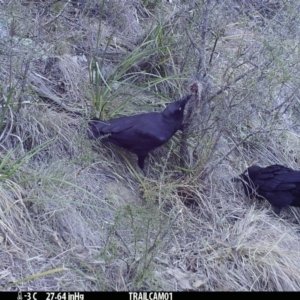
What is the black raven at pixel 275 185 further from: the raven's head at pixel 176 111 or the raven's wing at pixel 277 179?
the raven's head at pixel 176 111

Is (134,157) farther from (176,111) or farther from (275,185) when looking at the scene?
(275,185)

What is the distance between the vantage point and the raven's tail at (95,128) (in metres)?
4.61

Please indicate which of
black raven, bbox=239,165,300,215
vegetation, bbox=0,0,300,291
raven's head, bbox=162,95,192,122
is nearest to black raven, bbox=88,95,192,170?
raven's head, bbox=162,95,192,122

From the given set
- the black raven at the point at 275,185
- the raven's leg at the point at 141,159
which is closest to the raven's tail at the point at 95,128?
the raven's leg at the point at 141,159

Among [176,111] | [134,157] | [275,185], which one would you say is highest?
[176,111]

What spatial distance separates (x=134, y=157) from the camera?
4.77m

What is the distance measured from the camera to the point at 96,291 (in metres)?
3.50

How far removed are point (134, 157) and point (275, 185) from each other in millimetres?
1106

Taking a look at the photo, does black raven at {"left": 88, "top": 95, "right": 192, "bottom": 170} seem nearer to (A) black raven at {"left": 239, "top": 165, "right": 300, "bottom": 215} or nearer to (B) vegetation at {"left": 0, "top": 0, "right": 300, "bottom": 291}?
(B) vegetation at {"left": 0, "top": 0, "right": 300, "bottom": 291}

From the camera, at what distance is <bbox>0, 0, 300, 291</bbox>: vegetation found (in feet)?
12.2

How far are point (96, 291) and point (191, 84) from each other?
1.77m

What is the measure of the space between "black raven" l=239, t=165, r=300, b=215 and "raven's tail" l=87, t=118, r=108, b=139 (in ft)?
3.88

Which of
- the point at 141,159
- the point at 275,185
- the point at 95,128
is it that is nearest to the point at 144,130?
the point at 141,159

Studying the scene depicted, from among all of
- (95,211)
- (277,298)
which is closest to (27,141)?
(95,211)
